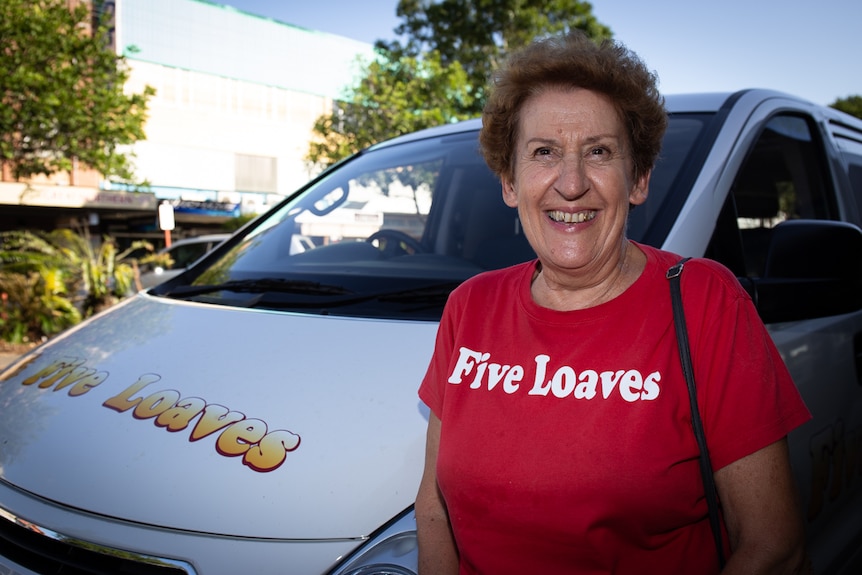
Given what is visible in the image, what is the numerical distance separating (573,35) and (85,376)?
4.87 feet

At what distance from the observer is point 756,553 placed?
124 cm

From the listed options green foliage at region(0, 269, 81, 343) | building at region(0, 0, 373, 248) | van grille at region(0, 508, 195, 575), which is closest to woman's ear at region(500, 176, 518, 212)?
van grille at region(0, 508, 195, 575)

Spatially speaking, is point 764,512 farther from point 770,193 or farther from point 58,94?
point 58,94

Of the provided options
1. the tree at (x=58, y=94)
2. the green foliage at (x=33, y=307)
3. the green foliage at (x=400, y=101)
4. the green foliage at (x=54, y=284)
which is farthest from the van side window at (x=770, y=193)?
the green foliage at (x=400, y=101)

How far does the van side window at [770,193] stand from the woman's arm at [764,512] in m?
0.90

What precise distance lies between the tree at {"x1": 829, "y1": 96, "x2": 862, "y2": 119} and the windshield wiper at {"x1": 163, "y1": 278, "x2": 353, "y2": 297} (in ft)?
99.9

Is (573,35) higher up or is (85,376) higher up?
(573,35)

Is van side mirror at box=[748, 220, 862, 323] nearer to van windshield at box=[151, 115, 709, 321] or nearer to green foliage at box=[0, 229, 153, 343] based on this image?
van windshield at box=[151, 115, 709, 321]

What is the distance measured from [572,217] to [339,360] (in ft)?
2.18

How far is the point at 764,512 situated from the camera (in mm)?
1241

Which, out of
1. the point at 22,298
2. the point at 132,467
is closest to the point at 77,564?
the point at 132,467

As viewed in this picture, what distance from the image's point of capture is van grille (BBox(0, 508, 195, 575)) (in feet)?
4.68

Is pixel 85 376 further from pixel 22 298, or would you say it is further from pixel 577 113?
pixel 22 298

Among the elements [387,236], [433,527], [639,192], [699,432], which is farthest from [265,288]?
[699,432]
